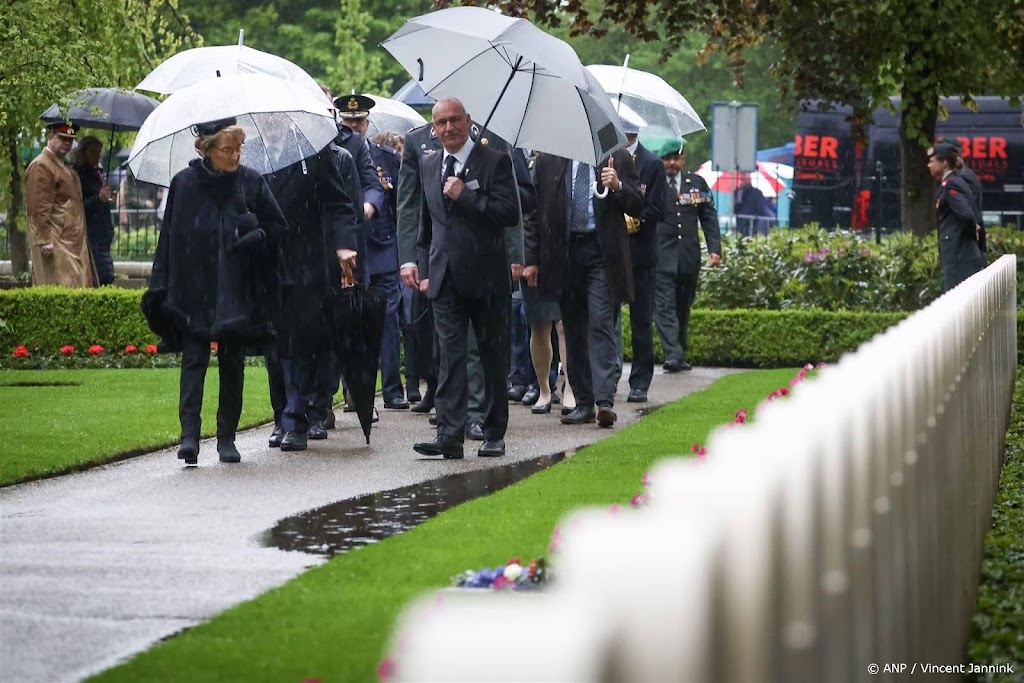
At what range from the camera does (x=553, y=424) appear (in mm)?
12188

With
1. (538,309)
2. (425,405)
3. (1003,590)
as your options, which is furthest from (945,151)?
(1003,590)

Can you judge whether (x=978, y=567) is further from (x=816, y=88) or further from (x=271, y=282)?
(x=816, y=88)

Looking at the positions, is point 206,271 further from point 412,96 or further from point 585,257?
point 412,96

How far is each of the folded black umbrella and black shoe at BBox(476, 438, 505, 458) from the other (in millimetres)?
790

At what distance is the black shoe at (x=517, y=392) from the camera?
1396cm

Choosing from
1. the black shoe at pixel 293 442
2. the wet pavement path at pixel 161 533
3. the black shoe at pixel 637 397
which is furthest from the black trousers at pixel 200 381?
the black shoe at pixel 637 397

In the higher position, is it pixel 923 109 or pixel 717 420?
pixel 923 109

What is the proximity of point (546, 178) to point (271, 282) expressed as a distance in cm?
285

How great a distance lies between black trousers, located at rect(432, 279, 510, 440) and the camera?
1009 centimetres

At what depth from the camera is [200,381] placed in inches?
381

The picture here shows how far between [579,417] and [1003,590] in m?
5.82

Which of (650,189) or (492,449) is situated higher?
(650,189)

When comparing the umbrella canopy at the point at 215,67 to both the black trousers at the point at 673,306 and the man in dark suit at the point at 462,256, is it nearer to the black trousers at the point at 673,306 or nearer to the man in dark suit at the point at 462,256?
the man in dark suit at the point at 462,256

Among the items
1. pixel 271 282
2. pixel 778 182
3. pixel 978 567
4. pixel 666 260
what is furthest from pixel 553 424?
pixel 778 182
